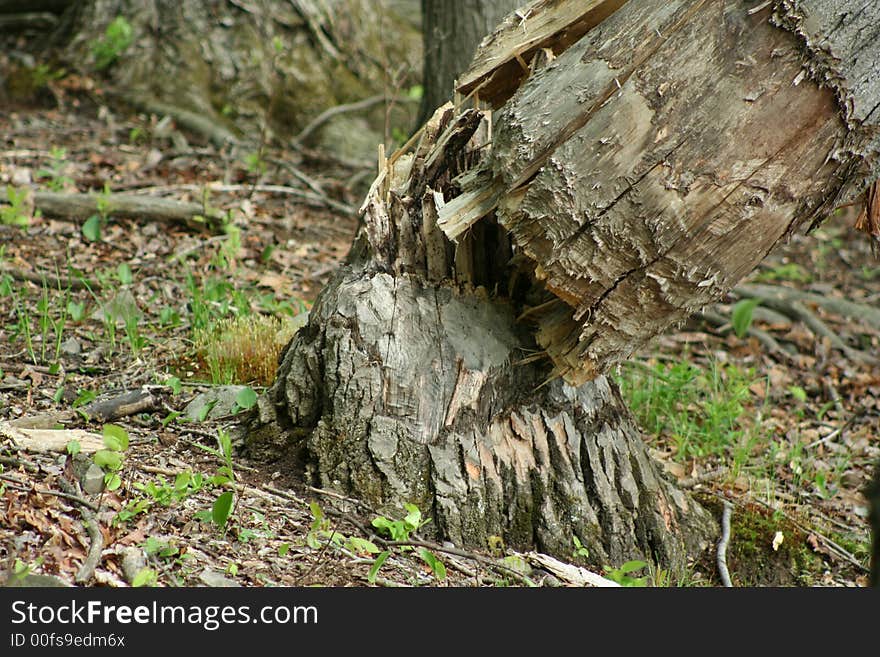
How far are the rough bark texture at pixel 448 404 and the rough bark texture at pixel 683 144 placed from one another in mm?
459

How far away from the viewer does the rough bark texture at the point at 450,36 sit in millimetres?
5145

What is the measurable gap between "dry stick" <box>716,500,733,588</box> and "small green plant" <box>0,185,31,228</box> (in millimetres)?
4088

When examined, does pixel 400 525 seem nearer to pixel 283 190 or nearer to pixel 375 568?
pixel 375 568

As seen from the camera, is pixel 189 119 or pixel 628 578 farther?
pixel 189 119

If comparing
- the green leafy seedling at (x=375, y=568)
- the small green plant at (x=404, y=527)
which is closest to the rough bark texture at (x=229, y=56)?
the small green plant at (x=404, y=527)

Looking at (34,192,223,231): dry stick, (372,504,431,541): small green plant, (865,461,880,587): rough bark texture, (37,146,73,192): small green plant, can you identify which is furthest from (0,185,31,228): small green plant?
(865,461,880,587): rough bark texture

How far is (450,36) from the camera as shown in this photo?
530 cm

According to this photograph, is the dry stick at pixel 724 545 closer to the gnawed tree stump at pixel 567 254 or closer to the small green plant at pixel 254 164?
the gnawed tree stump at pixel 567 254

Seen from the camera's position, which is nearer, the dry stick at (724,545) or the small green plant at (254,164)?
the dry stick at (724,545)

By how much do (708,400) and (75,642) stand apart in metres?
3.47

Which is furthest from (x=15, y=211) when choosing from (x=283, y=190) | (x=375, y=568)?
(x=375, y=568)

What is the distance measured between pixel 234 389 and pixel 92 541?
1180mm

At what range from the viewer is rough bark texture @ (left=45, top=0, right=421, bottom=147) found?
6.93 meters

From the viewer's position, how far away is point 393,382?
2.99m
